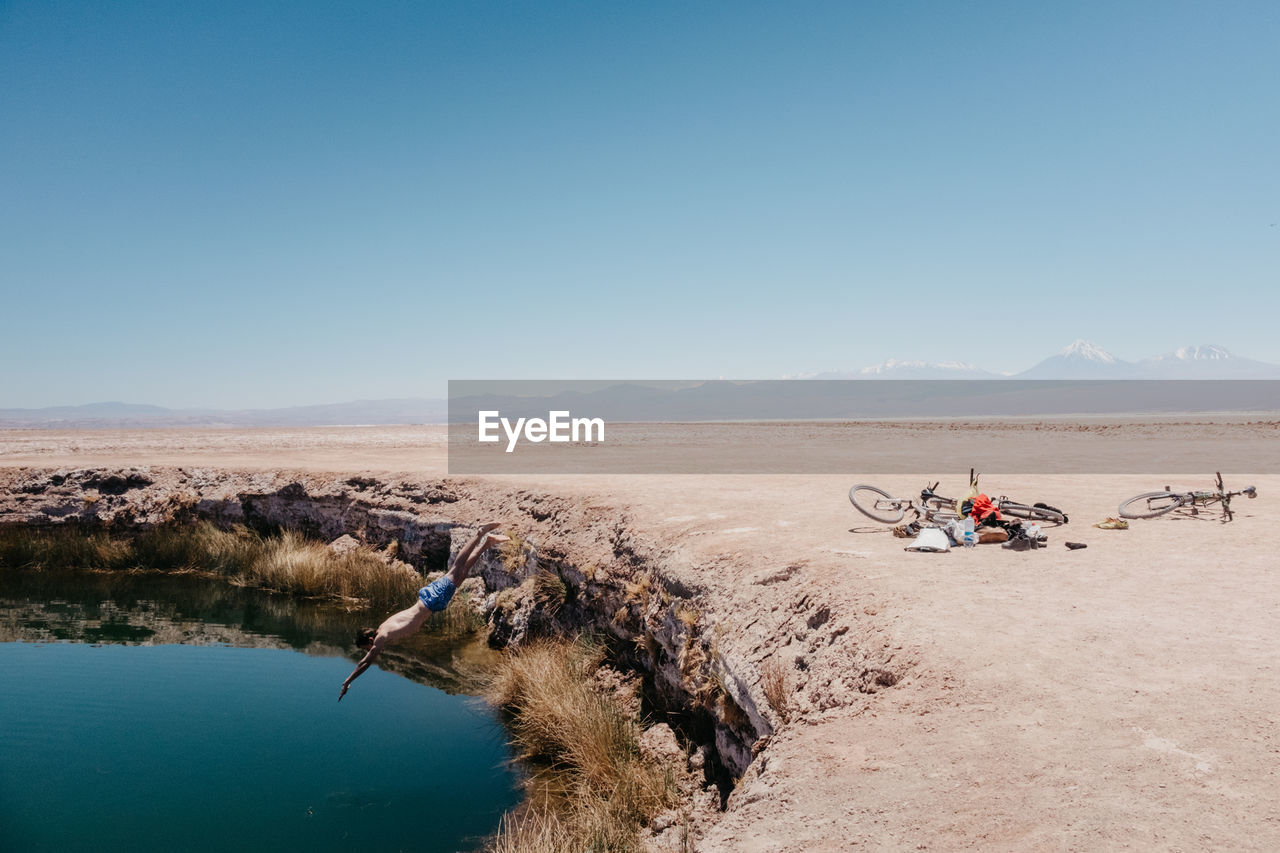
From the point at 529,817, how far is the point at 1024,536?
680 centimetres

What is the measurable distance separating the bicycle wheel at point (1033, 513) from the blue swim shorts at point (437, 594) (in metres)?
7.97

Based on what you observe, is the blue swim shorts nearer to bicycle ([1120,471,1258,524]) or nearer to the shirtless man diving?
the shirtless man diving

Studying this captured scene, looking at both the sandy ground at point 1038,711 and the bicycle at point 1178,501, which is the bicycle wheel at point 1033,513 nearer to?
the bicycle at point 1178,501

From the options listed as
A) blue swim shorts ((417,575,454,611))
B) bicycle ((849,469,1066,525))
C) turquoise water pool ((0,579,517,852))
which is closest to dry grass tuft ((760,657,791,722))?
blue swim shorts ((417,575,454,611))

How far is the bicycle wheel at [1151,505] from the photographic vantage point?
11102mm

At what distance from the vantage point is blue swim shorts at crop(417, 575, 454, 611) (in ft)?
21.3

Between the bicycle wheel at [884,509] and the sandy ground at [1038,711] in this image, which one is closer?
the sandy ground at [1038,711]

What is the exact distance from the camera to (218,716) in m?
11.4

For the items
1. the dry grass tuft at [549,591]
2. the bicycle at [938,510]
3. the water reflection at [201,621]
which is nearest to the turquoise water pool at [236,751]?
the water reflection at [201,621]

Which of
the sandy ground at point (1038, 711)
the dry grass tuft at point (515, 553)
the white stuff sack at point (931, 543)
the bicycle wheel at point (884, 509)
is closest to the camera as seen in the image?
the sandy ground at point (1038, 711)

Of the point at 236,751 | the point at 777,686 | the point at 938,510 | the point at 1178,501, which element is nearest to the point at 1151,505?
the point at 1178,501

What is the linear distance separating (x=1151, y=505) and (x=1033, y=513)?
2619mm

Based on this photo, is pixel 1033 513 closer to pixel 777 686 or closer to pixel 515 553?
pixel 777 686

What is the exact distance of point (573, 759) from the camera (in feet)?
28.5
